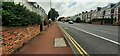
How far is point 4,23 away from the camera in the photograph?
8.38 m

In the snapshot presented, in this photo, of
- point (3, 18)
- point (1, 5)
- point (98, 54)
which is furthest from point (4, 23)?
point (98, 54)

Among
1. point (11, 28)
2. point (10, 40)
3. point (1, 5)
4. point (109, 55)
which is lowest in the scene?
point (109, 55)

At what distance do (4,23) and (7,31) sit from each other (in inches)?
16.1


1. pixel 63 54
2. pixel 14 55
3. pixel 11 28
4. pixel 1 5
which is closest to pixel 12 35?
pixel 11 28

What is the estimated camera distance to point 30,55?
878cm

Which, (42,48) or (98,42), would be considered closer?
(42,48)

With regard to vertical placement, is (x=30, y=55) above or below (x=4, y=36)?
below

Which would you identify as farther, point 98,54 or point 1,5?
point 98,54

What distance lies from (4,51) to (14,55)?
42.7 inches

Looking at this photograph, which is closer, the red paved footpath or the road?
the red paved footpath

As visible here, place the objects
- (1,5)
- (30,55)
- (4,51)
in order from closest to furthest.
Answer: (4,51) → (1,5) → (30,55)

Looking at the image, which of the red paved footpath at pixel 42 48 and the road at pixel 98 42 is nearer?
the red paved footpath at pixel 42 48

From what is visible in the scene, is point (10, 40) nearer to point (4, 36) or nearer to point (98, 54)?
point (4, 36)

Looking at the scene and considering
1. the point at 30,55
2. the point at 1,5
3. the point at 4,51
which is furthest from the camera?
the point at 30,55
